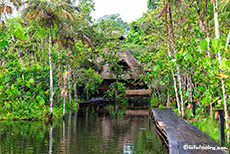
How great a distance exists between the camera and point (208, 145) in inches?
251

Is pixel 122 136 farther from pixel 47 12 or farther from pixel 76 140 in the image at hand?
pixel 47 12

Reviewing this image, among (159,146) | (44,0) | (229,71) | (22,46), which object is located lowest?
(159,146)

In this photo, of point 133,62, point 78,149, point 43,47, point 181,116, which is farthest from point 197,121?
point 133,62

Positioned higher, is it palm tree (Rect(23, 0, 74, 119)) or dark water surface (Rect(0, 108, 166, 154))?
palm tree (Rect(23, 0, 74, 119))

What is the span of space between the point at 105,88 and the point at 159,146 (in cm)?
2438

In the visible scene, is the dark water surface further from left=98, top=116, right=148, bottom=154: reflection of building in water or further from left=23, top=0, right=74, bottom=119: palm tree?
left=23, top=0, right=74, bottom=119: palm tree

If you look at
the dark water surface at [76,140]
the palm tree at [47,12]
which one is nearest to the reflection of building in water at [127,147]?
the dark water surface at [76,140]

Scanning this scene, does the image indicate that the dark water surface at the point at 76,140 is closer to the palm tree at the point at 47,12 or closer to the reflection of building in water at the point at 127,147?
the reflection of building in water at the point at 127,147

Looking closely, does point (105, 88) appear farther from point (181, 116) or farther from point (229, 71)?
point (229, 71)

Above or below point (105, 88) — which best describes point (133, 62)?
above

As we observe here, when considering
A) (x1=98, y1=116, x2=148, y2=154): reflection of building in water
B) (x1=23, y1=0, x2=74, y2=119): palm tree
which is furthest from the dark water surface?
(x1=23, y1=0, x2=74, y2=119): palm tree

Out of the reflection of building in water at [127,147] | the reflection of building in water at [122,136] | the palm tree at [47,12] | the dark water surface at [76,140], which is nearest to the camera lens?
the reflection of building in water at [127,147]

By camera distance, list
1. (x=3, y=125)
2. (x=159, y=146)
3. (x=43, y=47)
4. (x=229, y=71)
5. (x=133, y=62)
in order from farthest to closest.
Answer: (x=133, y=62) → (x=43, y=47) → (x=3, y=125) → (x=159, y=146) → (x=229, y=71)

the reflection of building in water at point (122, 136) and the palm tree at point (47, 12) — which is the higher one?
the palm tree at point (47, 12)
